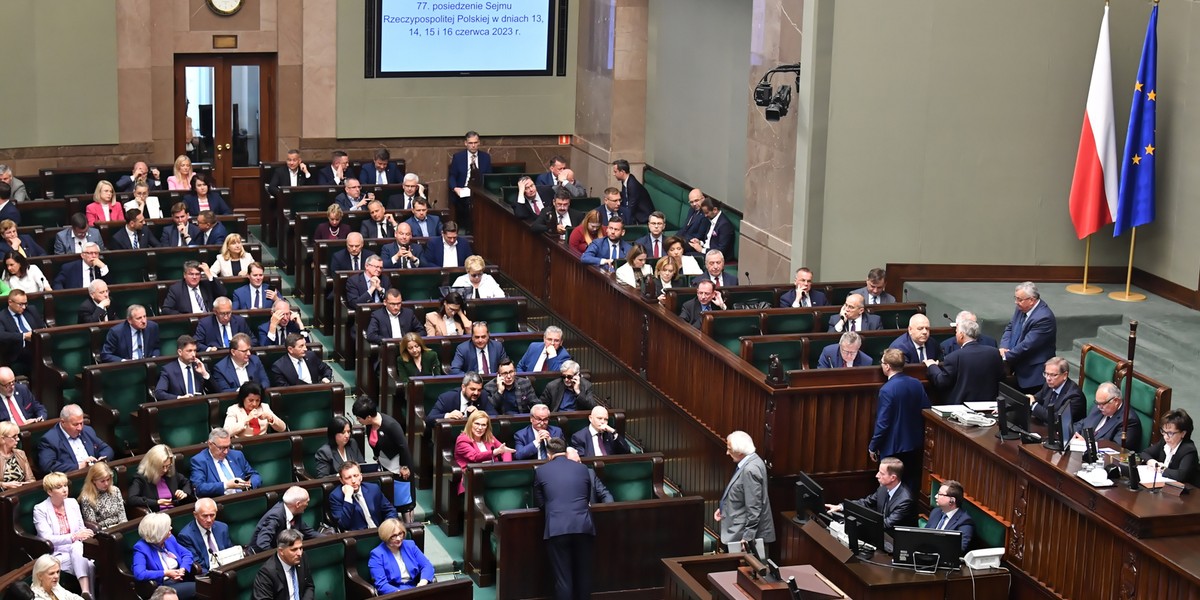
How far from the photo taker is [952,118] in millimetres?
12344

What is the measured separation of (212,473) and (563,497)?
2026 millimetres

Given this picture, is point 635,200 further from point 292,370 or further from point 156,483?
point 156,483

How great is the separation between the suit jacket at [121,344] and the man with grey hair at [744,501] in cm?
413

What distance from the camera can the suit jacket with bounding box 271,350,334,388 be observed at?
407 inches

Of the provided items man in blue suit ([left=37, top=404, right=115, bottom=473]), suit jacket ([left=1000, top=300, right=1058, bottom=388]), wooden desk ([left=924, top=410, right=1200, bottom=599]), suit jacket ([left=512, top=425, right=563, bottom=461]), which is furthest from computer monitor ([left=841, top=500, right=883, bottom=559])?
man in blue suit ([left=37, top=404, right=115, bottom=473])

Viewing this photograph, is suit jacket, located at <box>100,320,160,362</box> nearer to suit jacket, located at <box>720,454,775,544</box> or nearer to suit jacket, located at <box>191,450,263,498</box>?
suit jacket, located at <box>191,450,263,498</box>

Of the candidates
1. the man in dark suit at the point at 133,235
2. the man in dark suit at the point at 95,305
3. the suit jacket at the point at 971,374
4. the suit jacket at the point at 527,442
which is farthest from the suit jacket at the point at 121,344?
the suit jacket at the point at 971,374

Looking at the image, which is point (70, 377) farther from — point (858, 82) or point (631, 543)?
point (858, 82)

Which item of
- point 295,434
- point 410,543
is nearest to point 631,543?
point 410,543

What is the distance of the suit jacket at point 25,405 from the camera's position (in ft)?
30.9

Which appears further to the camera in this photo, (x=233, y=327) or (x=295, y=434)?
(x=233, y=327)

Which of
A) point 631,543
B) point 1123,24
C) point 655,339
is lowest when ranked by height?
point 631,543

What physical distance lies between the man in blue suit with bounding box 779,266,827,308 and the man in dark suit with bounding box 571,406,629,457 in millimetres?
2224

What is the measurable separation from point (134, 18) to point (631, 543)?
9.36 meters
